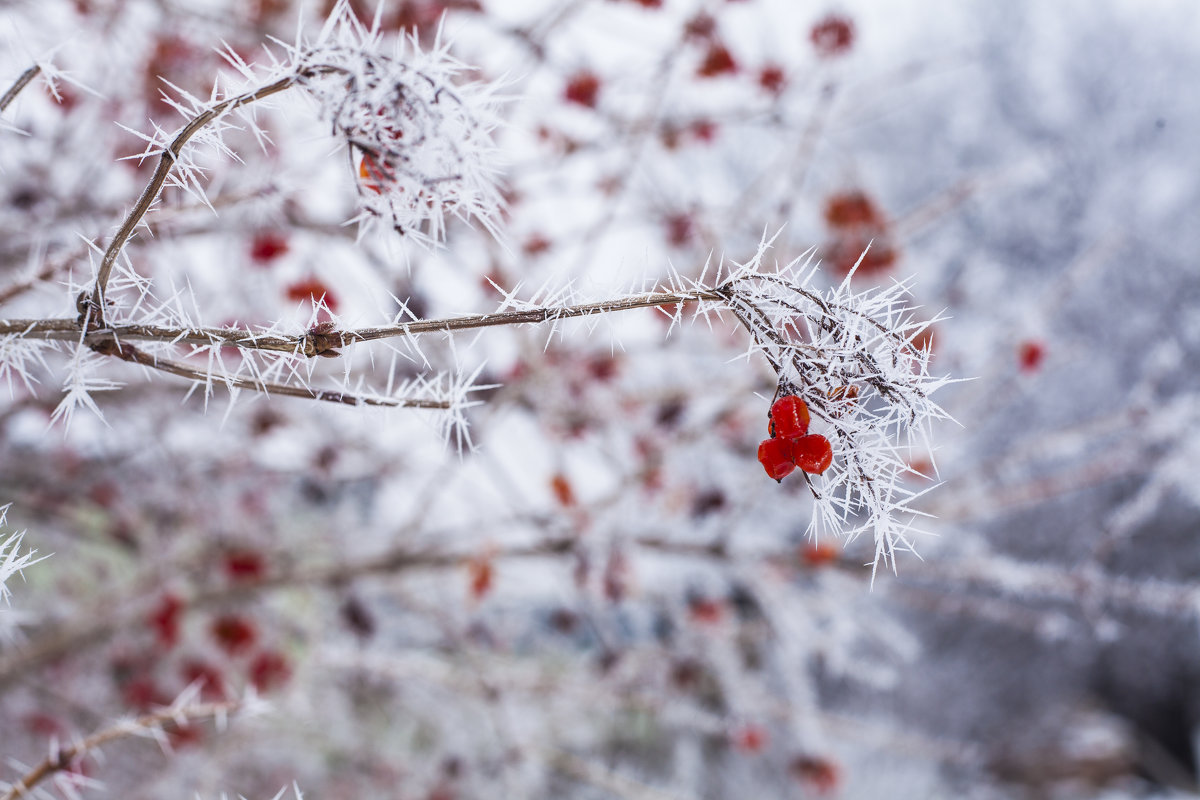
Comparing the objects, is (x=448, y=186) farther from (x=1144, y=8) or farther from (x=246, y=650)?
(x=1144, y=8)

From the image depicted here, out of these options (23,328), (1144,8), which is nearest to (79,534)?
(23,328)

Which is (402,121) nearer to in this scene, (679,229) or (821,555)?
(821,555)

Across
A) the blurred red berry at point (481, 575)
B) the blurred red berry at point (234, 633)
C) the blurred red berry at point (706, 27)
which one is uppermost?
the blurred red berry at point (706, 27)

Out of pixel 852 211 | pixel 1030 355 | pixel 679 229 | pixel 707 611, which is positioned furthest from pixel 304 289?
pixel 1030 355

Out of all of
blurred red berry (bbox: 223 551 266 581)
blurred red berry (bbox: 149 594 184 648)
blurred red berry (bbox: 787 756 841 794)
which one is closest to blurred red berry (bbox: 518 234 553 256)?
blurred red berry (bbox: 223 551 266 581)

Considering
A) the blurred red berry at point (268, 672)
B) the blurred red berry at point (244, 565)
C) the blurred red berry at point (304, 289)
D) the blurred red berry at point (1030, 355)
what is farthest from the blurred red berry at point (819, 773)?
the blurred red berry at point (304, 289)

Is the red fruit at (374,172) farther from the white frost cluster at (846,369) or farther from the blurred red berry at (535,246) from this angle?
the blurred red berry at (535,246)
